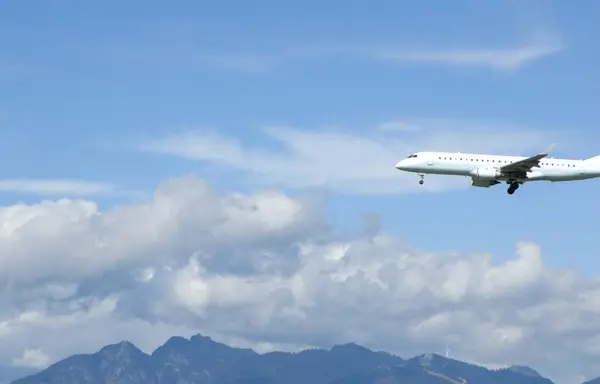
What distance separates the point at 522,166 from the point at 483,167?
631 cm

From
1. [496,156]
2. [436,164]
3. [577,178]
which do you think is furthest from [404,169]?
[577,178]

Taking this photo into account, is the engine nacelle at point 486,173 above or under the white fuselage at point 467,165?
under

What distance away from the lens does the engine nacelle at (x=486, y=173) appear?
17525cm

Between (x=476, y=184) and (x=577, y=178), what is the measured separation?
19.4m

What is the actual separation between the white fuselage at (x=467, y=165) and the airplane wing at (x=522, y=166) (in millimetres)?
1189

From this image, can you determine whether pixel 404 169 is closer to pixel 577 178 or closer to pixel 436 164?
pixel 436 164

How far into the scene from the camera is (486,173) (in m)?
175

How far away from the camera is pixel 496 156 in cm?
18025

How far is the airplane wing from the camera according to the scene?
174250 millimetres

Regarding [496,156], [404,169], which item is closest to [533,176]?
[496,156]

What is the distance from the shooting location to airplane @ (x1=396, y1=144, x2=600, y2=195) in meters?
175

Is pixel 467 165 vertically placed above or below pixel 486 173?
above

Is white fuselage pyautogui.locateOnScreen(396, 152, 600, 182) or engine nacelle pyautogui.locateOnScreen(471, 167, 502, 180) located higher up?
white fuselage pyautogui.locateOnScreen(396, 152, 600, 182)

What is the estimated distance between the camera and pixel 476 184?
586 feet
